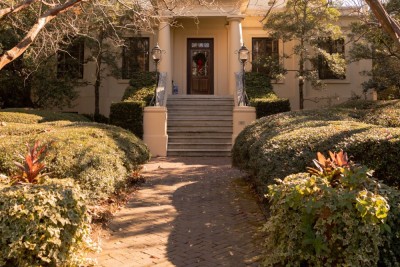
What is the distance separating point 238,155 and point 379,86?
11.6 metres

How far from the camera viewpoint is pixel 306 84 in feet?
65.9

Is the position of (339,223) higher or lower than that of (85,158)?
lower

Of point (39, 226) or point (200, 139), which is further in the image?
point (200, 139)

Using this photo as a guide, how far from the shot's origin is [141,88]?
17.5 meters

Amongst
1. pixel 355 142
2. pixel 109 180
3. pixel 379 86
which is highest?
pixel 379 86

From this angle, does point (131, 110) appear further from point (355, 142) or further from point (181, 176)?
point (355, 142)

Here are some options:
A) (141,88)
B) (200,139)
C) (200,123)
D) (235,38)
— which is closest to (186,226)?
(200,139)

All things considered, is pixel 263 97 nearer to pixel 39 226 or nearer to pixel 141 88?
pixel 141 88

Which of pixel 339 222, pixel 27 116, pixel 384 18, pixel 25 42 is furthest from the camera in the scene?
pixel 27 116

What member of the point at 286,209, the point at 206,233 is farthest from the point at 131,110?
the point at 286,209

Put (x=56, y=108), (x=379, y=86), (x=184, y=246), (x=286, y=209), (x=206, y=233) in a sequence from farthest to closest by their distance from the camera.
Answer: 1. (x=56, y=108)
2. (x=379, y=86)
3. (x=206, y=233)
4. (x=184, y=246)
5. (x=286, y=209)

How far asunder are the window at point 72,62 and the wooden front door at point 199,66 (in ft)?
17.5

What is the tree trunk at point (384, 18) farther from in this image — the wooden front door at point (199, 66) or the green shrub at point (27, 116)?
the wooden front door at point (199, 66)

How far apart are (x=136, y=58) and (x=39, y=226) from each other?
692 inches
